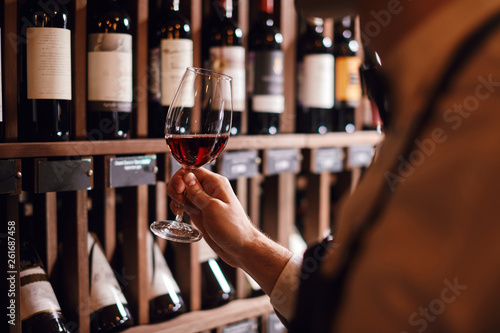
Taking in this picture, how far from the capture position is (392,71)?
1.31ft

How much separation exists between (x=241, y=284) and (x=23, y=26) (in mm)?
923

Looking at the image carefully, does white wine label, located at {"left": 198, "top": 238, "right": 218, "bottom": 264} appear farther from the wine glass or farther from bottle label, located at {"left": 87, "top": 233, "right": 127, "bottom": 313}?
the wine glass

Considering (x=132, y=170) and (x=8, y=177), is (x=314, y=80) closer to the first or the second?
(x=132, y=170)

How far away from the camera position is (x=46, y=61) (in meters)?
1.00

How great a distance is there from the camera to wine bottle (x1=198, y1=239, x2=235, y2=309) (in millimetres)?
1403

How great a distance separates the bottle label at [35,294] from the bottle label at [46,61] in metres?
0.42

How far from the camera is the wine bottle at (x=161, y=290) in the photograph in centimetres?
128

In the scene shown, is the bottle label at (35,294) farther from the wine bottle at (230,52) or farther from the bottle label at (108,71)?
the wine bottle at (230,52)

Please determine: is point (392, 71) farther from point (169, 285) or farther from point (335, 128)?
point (335, 128)

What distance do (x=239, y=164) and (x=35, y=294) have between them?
0.61 meters

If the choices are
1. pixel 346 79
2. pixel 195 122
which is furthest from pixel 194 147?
Answer: pixel 346 79

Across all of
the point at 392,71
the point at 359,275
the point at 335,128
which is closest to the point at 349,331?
the point at 359,275

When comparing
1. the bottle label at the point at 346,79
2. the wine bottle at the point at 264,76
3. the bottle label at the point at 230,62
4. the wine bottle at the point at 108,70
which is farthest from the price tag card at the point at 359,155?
the wine bottle at the point at 108,70

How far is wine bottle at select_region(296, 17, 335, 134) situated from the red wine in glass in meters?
0.63
